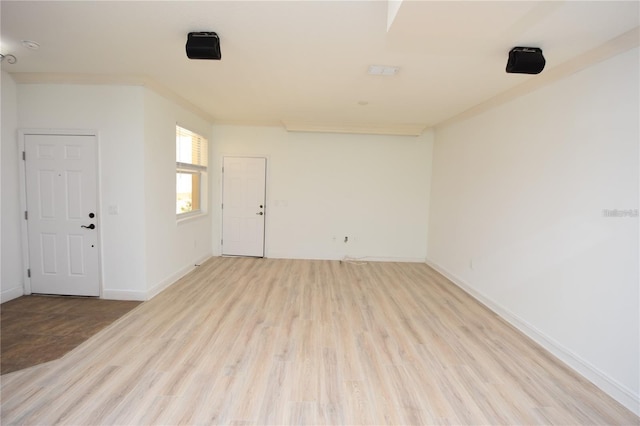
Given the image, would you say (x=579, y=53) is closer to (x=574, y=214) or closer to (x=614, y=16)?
(x=614, y=16)

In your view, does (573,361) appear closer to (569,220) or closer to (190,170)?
(569,220)

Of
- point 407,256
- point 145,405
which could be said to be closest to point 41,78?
point 145,405

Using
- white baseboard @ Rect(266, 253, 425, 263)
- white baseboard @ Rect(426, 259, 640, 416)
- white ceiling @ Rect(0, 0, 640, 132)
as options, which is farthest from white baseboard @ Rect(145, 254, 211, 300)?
white baseboard @ Rect(426, 259, 640, 416)

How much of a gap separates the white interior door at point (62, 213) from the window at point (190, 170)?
1.18 m

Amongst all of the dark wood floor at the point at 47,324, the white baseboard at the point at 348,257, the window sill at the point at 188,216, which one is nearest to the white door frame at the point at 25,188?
the dark wood floor at the point at 47,324

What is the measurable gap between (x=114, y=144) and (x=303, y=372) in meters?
3.36

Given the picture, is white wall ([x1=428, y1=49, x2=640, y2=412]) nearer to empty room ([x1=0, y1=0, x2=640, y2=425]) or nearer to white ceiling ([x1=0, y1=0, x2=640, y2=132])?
empty room ([x1=0, y1=0, x2=640, y2=425])

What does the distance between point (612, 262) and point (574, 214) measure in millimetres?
484

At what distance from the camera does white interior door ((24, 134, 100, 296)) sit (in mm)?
3428

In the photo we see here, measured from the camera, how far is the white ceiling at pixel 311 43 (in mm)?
1861

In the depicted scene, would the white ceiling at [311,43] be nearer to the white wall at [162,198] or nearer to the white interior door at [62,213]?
the white wall at [162,198]

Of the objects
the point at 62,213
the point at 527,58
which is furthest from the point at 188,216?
the point at 527,58

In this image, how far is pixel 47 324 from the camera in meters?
2.85

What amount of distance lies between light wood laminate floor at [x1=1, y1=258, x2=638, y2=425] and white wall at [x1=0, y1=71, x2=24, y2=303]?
5.54 feet
